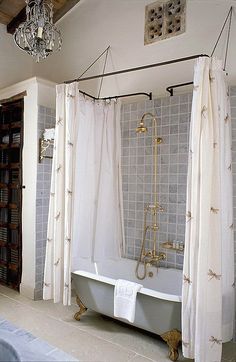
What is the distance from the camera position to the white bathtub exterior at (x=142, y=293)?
7.13ft

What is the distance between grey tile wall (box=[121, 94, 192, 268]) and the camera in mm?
2904

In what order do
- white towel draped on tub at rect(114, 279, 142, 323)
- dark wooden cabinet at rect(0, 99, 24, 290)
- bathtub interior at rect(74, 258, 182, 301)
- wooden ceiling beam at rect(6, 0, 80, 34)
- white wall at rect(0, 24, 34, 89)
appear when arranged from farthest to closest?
white wall at rect(0, 24, 34, 89) → wooden ceiling beam at rect(6, 0, 80, 34) → dark wooden cabinet at rect(0, 99, 24, 290) → bathtub interior at rect(74, 258, 182, 301) → white towel draped on tub at rect(114, 279, 142, 323)

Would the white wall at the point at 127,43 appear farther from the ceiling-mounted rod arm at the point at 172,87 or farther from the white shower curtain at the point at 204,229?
the white shower curtain at the point at 204,229

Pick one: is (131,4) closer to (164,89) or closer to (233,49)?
(164,89)

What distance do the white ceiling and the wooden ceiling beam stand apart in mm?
100

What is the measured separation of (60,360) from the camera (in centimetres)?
114

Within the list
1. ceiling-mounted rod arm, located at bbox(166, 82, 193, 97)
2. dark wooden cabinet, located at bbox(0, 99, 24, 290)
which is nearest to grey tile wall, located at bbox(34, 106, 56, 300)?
dark wooden cabinet, located at bbox(0, 99, 24, 290)

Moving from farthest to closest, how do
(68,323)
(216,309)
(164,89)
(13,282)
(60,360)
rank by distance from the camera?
1. (13,282)
2. (164,89)
3. (68,323)
4. (216,309)
5. (60,360)

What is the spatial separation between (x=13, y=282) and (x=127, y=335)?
67.4 inches

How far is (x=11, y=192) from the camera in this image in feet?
11.7

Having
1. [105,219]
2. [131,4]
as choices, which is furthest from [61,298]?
[131,4]

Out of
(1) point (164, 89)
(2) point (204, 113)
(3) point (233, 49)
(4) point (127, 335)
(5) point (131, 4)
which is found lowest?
(4) point (127, 335)

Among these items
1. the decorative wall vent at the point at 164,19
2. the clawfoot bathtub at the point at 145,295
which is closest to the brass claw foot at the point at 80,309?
the clawfoot bathtub at the point at 145,295

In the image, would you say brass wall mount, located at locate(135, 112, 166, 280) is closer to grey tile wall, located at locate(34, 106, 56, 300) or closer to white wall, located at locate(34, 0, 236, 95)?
white wall, located at locate(34, 0, 236, 95)
